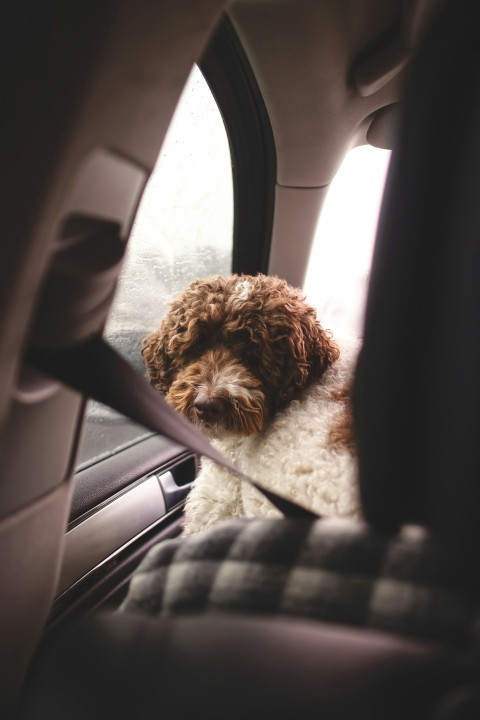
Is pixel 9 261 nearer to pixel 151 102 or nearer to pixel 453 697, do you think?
pixel 151 102

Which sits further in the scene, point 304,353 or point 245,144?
point 245,144

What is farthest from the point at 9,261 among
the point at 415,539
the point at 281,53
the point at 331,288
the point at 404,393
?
the point at 331,288

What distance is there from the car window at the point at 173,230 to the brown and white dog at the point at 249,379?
0.25 metres

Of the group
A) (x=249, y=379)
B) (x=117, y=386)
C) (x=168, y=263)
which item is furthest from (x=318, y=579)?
(x=168, y=263)

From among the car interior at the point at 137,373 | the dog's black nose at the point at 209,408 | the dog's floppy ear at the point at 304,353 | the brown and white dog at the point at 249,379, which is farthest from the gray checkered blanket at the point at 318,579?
the dog's floppy ear at the point at 304,353

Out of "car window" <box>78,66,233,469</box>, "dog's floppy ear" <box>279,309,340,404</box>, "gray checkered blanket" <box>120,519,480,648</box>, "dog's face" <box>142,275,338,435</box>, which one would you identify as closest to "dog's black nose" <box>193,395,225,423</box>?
"dog's face" <box>142,275,338,435</box>

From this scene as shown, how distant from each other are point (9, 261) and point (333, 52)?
1780 mm

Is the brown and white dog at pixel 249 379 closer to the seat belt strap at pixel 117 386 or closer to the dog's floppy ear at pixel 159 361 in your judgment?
the dog's floppy ear at pixel 159 361

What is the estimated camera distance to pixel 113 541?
1.89m

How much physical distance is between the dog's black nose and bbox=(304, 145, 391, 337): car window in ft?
3.07

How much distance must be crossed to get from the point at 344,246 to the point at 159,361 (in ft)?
4.62

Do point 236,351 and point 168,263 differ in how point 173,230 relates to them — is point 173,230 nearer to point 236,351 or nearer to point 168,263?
point 168,263

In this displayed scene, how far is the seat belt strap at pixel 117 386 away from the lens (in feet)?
2.62

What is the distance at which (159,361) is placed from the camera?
2.15m
